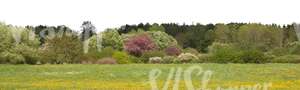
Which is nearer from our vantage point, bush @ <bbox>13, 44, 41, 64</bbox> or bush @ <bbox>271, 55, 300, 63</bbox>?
bush @ <bbox>271, 55, 300, 63</bbox>

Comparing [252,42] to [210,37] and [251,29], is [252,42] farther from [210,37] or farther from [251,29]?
[210,37]

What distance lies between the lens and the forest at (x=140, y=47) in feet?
191

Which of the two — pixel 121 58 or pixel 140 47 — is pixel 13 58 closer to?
pixel 121 58

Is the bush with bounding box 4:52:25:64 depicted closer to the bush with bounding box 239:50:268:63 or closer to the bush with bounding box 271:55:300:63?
the bush with bounding box 239:50:268:63

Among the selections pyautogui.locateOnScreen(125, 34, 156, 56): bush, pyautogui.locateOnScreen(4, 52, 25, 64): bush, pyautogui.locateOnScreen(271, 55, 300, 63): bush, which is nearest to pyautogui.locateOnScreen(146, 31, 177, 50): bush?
pyautogui.locateOnScreen(125, 34, 156, 56): bush

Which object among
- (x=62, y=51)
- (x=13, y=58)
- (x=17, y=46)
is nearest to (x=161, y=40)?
(x=62, y=51)

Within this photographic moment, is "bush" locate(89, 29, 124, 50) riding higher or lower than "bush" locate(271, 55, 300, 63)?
higher

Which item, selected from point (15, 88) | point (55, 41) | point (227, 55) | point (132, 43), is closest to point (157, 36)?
point (132, 43)

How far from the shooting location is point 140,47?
270ft

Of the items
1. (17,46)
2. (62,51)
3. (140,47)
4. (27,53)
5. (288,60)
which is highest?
(17,46)

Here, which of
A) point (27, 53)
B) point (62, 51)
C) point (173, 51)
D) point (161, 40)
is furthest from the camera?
point (161, 40)

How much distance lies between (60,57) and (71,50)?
132cm

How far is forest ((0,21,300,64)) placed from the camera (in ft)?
191

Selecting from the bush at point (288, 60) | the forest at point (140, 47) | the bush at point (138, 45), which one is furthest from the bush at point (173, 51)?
the bush at point (288, 60)
